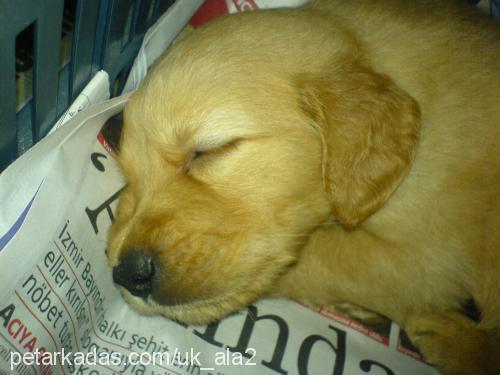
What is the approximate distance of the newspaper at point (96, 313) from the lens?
57.0 inches

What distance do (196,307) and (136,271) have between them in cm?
26

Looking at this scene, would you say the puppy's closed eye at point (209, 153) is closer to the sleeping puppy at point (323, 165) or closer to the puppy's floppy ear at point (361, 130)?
the sleeping puppy at point (323, 165)

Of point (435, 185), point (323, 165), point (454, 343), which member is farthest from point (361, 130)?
point (454, 343)

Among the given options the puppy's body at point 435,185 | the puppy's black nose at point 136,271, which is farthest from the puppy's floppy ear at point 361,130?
the puppy's black nose at point 136,271

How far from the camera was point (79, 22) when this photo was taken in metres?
1.66

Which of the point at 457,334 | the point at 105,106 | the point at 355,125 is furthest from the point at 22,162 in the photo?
the point at 457,334

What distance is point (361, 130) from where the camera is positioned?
1.48 meters

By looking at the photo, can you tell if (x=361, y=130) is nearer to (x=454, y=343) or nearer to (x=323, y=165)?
(x=323, y=165)

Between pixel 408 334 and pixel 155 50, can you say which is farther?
pixel 155 50

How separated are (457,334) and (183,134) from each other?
120 cm

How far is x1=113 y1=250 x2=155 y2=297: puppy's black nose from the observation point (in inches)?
52.8

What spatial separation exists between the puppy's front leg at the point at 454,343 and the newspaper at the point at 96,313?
8cm

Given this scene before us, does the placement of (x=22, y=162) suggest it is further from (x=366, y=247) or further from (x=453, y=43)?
(x=453, y=43)

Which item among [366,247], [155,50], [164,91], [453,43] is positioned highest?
[164,91]
